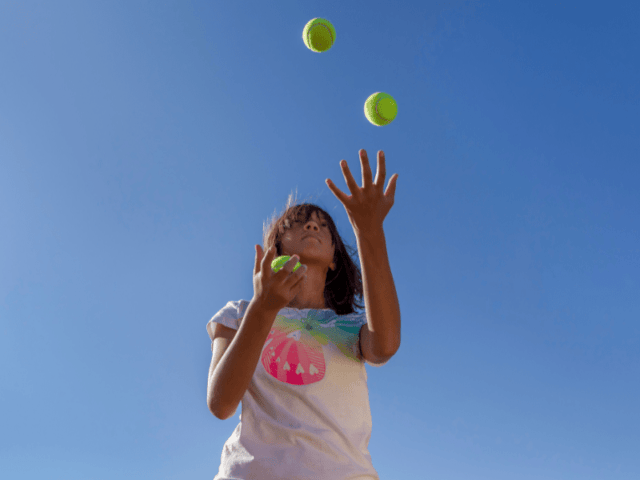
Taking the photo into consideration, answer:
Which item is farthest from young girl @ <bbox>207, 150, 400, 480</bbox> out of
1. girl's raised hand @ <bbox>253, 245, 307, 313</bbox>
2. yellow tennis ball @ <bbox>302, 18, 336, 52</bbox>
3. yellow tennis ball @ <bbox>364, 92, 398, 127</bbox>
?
yellow tennis ball @ <bbox>302, 18, 336, 52</bbox>

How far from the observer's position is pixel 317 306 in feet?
14.4

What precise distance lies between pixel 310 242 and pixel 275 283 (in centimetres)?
156

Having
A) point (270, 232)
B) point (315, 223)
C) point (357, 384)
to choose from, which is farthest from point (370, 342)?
point (270, 232)

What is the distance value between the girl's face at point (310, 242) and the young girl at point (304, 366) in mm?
505

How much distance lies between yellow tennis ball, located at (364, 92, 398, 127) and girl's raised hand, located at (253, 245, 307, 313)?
4.53 metres

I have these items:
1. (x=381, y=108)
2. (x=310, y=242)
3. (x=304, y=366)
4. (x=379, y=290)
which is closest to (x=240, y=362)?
(x=304, y=366)

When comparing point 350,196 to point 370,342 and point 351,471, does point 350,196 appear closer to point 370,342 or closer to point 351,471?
point 370,342

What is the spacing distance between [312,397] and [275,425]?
32 centimetres

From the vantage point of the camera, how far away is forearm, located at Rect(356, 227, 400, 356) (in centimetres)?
325

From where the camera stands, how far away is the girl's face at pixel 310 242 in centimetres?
436

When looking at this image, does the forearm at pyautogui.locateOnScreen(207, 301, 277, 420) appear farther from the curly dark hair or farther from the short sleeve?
the curly dark hair

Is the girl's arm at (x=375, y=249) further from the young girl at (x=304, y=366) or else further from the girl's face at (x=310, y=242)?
the girl's face at (x=310, y=242)

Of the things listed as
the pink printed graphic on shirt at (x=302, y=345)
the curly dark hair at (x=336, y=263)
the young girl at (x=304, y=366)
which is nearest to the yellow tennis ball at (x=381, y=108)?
the curly dark hair at (x=336, y=263)

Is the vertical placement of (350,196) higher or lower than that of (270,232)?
lower
